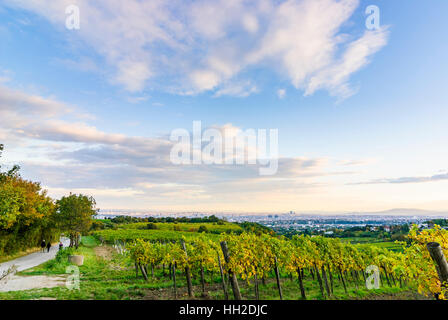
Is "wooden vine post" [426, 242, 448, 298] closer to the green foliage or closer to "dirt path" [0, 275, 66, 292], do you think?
"dirt path" [0, 275, 66, 292]

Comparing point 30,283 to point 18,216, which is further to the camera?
point 18,216

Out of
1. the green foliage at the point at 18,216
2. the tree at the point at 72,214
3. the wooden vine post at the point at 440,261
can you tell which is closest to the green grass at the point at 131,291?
the green foliage at the point at 18,216

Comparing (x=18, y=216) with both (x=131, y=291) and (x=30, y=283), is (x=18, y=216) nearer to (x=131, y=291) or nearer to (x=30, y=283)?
(x=30, y=283)

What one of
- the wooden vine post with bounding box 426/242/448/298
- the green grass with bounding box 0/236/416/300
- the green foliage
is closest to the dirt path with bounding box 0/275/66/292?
the green grass with bounding box 0/236/416/300

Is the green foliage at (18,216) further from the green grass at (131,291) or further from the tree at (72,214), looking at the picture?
the green grass at (131,291)

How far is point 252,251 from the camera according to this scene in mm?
9328

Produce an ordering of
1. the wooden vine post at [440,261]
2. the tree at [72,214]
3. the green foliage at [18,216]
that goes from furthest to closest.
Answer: the tree at [72,214] → the green foliage at [18,216] → the wooden vine post at [440,261]

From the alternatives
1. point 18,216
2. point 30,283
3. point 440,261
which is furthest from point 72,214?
point 440,261

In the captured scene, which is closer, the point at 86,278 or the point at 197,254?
the point at 197,254

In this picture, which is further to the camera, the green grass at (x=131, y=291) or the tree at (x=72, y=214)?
the tree at (x=72, y=214)
